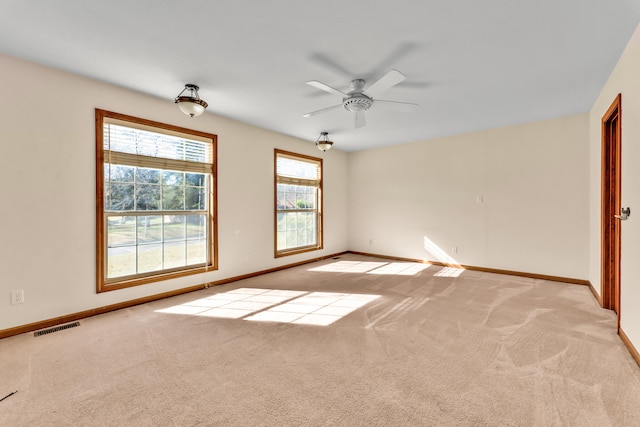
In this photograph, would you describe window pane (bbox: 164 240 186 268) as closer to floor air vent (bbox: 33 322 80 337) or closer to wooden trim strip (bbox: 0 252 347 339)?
wooden trim strip (bbox: 0 252 347 339)

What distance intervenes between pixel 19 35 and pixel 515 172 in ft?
20.5

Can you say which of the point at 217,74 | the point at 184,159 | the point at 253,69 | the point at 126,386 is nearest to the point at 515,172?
the point at 253,69

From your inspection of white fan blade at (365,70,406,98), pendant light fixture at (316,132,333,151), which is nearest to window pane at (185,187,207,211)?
pendant light fixture at (316,132,333,151)

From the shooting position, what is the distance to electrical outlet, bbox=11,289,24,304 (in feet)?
8.66

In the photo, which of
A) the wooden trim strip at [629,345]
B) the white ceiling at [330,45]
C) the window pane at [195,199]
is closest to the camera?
the white ceiling at [330,45]

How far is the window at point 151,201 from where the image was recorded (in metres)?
3.25

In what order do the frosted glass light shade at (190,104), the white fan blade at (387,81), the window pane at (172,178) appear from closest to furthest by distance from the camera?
the white fan blade at (387,81) → the frosted glass light shade at (190,104) → the window pane at (172,178)

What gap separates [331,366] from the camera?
2111mm

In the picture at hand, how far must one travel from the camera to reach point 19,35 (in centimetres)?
229

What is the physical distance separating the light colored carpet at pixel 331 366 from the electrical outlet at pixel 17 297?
0.33 metres

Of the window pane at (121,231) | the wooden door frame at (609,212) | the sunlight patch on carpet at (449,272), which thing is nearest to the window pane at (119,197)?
the window pane at (121,231)

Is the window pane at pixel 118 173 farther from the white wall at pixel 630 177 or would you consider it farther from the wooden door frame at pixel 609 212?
the wooden door frame at pixel 609 212

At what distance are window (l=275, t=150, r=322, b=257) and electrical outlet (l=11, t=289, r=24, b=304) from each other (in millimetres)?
3298

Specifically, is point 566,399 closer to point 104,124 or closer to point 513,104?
point 513,104
